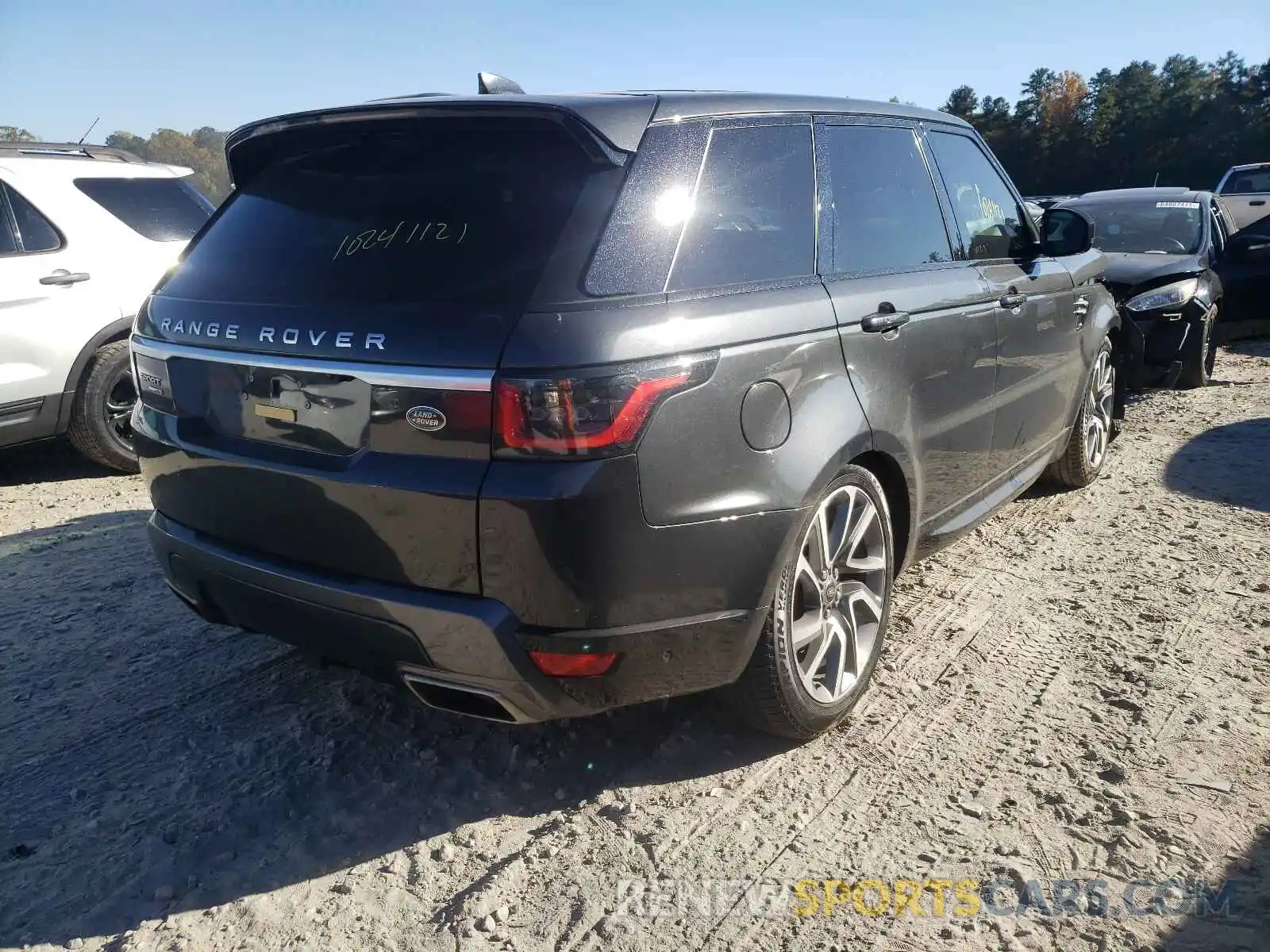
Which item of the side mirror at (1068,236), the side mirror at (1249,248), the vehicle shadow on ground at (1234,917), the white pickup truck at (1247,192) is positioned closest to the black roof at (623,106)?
the side mirror at (1068,236)

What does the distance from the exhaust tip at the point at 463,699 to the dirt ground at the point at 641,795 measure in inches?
15.8

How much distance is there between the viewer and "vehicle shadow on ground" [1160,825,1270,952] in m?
2.17

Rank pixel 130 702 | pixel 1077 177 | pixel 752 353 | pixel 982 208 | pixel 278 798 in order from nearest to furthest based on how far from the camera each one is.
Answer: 1. pixel 752 353
2. pixel 278 798
3. pixel 130 702
4. pixel 982 208
5. pixel 1077 177

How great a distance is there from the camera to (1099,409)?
5.54m

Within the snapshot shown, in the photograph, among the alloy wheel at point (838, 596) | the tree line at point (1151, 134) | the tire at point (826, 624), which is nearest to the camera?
the tire at point (826, 624)

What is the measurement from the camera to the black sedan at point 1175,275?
7.48 meters

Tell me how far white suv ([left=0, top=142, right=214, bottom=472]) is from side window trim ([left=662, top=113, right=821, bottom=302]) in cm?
418

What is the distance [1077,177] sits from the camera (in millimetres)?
51406

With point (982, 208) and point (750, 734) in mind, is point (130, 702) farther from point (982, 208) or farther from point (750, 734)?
point (982, 208)

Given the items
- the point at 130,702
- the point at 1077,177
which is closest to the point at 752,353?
the point at 130,702

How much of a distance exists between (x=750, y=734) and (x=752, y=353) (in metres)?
1.24

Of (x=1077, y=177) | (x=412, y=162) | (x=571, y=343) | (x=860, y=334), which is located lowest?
(x=1077, y=177)

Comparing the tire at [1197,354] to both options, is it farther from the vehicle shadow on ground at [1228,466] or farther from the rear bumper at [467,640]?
the rear bumper at [467,640]

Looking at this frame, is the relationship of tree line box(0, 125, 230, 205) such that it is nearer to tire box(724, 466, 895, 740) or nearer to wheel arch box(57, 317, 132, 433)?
wheel arch box(57, 317, 132, 433)
